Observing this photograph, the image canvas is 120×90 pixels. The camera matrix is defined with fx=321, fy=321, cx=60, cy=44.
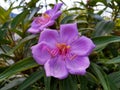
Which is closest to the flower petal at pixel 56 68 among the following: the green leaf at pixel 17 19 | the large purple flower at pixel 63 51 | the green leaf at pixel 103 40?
the large purple flower at pixel 63 51

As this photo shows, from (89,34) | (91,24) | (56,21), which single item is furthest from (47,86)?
(91,24)

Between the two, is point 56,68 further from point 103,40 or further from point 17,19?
point 17,19

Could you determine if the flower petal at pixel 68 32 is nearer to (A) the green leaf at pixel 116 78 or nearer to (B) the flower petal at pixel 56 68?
(B) the flower petal at pixel 56 68

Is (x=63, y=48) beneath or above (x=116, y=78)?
above

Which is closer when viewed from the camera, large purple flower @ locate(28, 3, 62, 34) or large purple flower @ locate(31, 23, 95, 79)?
large purple flower @ locate(31, 23, 95, 79)

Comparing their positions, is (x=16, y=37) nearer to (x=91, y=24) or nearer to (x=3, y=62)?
(x=3, y=62)

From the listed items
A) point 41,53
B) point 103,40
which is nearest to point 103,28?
point 103,40

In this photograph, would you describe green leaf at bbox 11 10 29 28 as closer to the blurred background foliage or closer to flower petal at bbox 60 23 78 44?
the blurred background foliage

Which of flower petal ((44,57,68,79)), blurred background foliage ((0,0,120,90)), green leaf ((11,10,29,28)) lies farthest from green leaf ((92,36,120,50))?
green leaf ((11,10,29,28))
